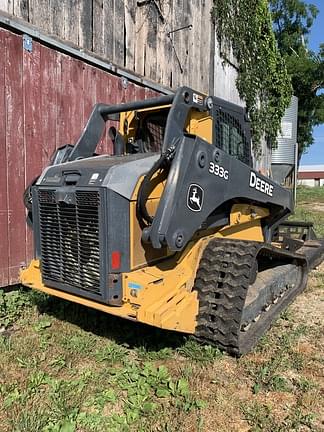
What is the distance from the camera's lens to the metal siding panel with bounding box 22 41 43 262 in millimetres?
4734

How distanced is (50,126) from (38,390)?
127 inches

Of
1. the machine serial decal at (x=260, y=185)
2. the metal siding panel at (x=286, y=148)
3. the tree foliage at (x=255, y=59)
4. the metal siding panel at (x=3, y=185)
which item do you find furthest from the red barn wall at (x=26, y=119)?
the metal siding panel at (x=286, y=148)

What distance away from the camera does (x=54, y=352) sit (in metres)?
3.50

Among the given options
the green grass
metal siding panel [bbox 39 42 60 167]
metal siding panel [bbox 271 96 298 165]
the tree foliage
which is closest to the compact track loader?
the green grass

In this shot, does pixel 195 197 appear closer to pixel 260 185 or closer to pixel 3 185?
pixel 260 185

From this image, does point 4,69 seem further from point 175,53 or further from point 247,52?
point 247,52

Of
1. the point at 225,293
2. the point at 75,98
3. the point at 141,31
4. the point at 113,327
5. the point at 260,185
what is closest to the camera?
the point at 225,293

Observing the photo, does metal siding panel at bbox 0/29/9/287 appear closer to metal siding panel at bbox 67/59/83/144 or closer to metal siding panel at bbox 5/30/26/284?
metal siding panel at bbox 5/30/26/284

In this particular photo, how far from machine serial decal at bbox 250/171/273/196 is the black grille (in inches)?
67.0

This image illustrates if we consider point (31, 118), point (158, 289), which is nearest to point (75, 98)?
point (31, 118)

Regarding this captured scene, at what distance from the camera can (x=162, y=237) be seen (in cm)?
301

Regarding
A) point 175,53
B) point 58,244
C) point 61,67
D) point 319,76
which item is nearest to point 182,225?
point 58,244

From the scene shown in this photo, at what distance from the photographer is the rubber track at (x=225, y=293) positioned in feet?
10.5

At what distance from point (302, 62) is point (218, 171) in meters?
25.6
